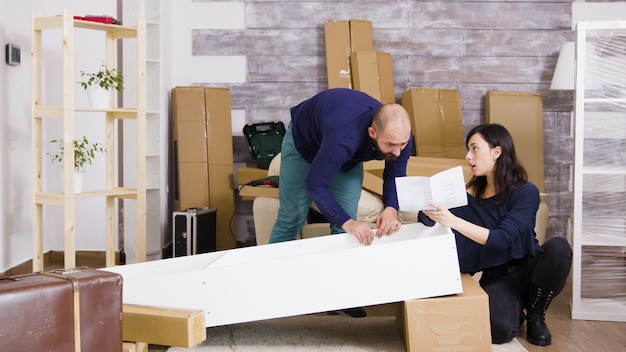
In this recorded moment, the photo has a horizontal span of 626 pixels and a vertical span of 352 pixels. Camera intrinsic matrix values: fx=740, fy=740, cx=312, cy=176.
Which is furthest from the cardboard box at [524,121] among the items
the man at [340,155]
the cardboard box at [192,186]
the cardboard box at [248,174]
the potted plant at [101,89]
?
the potted plant at [101,89]

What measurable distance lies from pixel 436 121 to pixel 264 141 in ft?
3.44

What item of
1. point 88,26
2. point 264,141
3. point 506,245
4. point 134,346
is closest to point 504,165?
point 506,245

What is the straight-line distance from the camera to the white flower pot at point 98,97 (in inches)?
143

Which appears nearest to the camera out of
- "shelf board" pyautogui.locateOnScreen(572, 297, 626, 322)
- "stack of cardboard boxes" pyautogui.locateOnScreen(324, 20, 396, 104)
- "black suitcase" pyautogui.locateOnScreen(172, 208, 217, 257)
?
"shelf board" pyautogui.locateOnScreen(572, 297, 626, 322)

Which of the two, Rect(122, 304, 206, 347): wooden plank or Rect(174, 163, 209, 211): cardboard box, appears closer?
Rect(122, 304, 206, 347): wooden plank

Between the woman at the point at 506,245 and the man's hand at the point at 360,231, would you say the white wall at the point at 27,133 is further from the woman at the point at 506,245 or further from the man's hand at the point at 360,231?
the woman at the point at 506,245

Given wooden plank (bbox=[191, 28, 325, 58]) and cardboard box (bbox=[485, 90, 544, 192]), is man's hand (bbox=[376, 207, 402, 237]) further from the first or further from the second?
wooden plank (bbox=[191, 28, 325, 58])

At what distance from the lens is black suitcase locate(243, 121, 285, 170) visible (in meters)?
4.49

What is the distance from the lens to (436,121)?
174 inches

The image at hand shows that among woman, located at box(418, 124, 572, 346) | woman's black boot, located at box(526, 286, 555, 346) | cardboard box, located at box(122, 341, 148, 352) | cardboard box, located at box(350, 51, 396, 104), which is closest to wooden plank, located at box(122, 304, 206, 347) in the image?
cardboard box, located at box(122, 341, 148, 352)

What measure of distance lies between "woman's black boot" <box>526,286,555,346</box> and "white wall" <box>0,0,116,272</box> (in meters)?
2.51

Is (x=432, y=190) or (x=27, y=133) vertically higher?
(x=27, y=133)

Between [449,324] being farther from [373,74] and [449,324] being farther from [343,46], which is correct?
[343,46]

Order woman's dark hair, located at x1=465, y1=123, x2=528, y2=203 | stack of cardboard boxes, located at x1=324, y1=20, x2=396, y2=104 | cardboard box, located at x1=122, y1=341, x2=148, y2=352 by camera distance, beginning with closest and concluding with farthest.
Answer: cardboard box, located at x1=122, y1=341, x2=148, y2=352
woman's dark hair, located at x1=465, y1=123, x2=528, y2=203
stack of cardboard boxes, located at x1=324, y1=20, x2=396, y2=104
